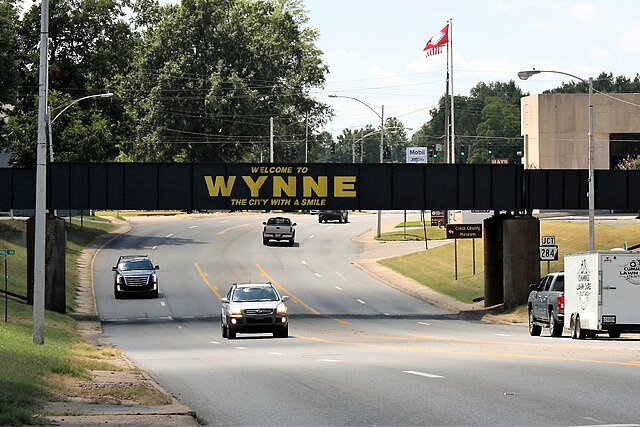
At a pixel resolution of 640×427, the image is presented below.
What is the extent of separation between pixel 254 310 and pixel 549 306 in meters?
9.03

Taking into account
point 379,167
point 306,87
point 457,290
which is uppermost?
point 306,87

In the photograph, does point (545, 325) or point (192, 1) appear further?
point (192, 1)

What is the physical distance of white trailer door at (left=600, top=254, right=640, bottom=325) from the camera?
33.5 m

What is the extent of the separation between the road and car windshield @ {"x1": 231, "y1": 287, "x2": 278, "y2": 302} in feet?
4.29

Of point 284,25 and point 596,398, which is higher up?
point 284,25

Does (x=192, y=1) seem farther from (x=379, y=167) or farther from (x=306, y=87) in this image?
(x=379, y=167)

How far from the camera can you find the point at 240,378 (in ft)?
69.7

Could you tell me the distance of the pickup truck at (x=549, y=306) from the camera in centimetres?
3725

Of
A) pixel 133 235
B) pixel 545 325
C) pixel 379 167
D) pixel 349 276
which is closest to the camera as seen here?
pixel 545 325

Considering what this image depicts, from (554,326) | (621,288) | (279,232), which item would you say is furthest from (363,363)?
(279,232)

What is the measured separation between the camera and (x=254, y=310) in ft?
124

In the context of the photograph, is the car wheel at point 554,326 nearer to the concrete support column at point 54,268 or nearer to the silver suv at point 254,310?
the silver suv at point 254,310

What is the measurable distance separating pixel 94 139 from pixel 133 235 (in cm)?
1424

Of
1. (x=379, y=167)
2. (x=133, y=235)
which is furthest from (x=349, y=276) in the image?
(x=133, y=235)
